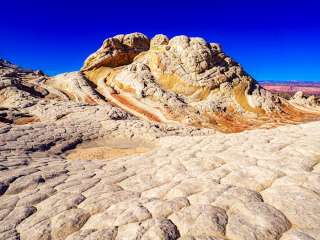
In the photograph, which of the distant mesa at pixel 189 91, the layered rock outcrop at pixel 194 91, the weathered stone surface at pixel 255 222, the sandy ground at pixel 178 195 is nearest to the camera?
the weathered stone surface at pixel 255 222

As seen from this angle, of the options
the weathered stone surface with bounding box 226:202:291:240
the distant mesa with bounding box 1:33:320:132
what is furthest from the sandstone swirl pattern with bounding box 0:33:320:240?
the distant mesa with bounding box 1:33:320:132

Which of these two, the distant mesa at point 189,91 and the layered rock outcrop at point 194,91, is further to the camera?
the distant mesa at point 189,91

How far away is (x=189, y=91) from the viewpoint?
1387 inches

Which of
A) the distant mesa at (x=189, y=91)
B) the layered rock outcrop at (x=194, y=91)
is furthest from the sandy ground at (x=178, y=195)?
the distant mesa at (x=189, y=91)

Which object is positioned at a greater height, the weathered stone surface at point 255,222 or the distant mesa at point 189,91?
the distant mesa at point 189,91

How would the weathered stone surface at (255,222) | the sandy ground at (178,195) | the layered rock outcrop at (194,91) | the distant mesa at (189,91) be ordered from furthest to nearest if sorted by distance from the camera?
1. the distant mesa at (189,91)
2. the layered rock outcrop at (194,91)
3. the sandy ground at (178,195)
4. the weathered stone surface at (255,222)

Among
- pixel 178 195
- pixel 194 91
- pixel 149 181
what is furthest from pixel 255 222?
pixel 194 91

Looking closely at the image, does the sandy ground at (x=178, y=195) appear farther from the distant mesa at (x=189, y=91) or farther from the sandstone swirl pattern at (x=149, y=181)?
the distant mesa at (x=189, y=91)

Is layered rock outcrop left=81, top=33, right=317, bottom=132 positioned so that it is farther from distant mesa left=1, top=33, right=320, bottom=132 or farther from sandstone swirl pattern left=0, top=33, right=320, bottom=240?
sandstone swirl pattern left=0, top=33, right=320, bottom=240

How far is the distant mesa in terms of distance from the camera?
3162 cm

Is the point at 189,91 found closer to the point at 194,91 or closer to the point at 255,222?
the point at 194,91

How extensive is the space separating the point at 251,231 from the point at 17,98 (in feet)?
91.0

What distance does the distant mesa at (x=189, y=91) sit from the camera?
104 ft

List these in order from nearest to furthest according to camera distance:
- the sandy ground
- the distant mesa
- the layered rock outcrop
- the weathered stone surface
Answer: the weathered stone surface → the sandy ground → the layered rock outcrop → the distant mesa
